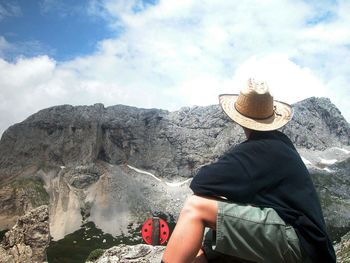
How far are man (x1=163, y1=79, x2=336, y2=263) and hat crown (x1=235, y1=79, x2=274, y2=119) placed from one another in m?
0.56

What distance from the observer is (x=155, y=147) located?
600 feet

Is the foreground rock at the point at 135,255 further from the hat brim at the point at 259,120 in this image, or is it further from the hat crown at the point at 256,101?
the hat crown at the point at 256,101

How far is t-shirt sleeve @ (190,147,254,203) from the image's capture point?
228 inches

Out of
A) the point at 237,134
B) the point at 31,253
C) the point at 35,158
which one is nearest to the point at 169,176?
the point at 237,134

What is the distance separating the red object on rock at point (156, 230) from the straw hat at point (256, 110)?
3.69 metres

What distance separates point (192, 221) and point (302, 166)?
2016 mm

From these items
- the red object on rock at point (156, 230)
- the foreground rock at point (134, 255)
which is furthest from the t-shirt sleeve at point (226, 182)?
the foreground rock at point (134, 255)

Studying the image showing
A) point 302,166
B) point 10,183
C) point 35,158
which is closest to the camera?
point 302,166

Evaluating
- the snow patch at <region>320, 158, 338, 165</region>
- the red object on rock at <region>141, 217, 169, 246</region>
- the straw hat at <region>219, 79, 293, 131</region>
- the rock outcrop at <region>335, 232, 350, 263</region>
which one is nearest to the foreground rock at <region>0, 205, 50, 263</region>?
the rock outcrop at <region>335, 232, 350, 263</region>

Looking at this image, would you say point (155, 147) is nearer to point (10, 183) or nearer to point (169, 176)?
point (169, 176)

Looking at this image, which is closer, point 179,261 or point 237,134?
point 179,261

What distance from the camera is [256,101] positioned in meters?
6.82

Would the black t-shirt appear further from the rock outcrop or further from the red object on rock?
the rock outcrop

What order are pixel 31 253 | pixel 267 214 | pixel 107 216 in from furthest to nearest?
pixel 107 216 → pixel 31 253 → pixel 267 214
